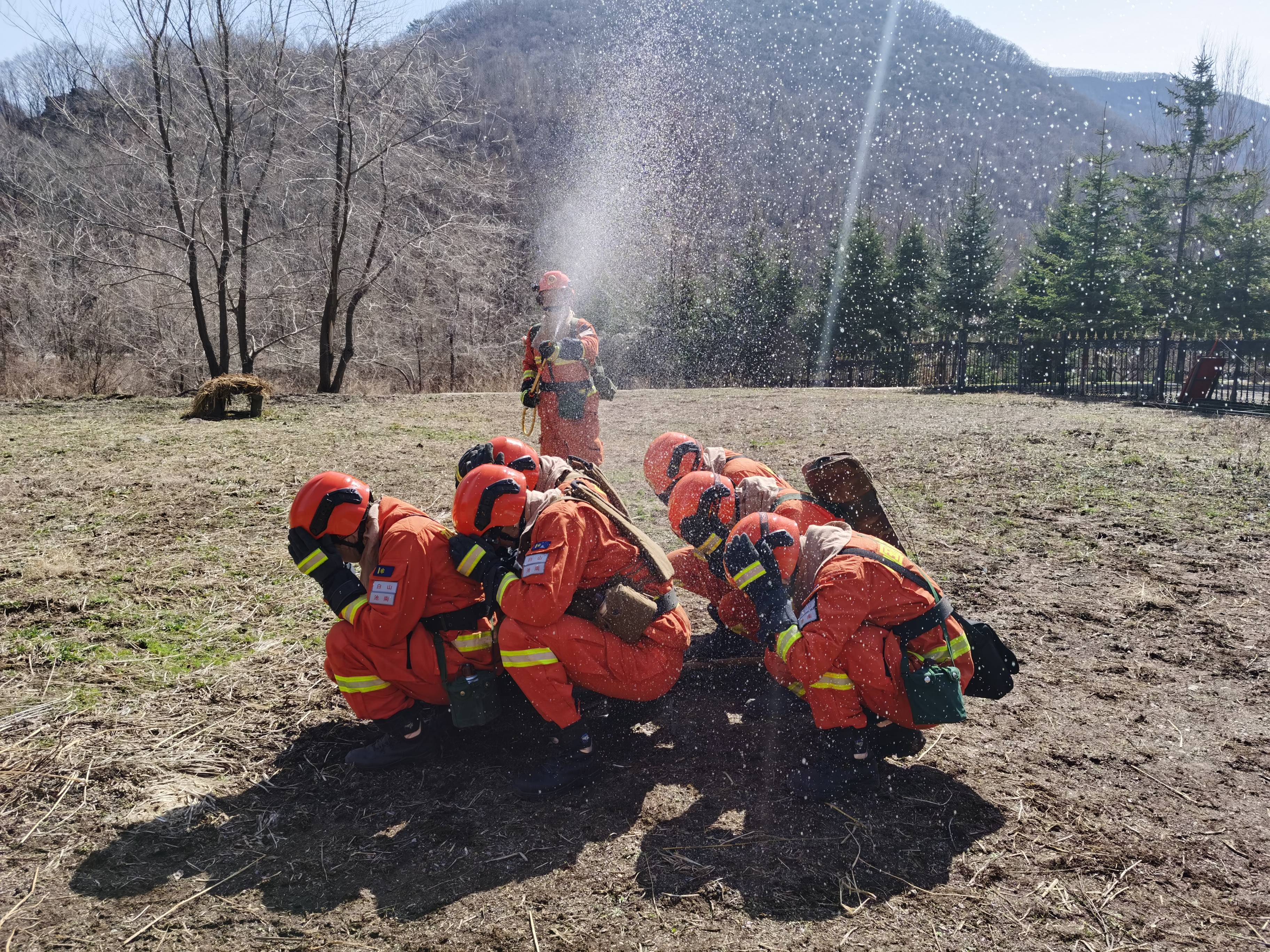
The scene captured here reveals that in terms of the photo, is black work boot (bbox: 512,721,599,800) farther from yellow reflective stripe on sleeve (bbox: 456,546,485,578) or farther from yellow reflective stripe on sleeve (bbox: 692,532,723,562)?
yellow reflective stripe on sleeve (bbox: 692,532,723,562)

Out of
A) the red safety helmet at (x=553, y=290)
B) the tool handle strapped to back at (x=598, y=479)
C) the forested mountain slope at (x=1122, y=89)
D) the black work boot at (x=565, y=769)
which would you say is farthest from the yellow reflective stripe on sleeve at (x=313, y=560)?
the forested mountain slope at (x=1122, y=89)

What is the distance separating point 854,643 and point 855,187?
7811 cm

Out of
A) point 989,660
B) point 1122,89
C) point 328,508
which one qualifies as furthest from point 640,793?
point 1122,89

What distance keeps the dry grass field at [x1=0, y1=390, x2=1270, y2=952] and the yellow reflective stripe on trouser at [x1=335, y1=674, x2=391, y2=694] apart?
35cm

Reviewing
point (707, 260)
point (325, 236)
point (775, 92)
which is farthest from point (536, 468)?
point (775, 92)

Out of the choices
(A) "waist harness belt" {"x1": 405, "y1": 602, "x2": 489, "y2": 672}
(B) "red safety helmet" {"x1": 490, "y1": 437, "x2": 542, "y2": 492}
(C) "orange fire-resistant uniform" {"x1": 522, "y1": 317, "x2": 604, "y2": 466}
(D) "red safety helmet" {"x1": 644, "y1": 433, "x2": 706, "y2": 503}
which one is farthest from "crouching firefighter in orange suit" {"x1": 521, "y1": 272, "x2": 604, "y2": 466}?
(A) "waist harness belt" {"x1": 405, "y1": 602, "x2": 489, "y2": 672}

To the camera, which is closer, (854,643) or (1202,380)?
(854,643)

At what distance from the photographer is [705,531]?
3.91 meters

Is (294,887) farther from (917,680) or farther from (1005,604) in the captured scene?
(1005,604)

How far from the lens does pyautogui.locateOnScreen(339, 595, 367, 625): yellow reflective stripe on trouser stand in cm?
336

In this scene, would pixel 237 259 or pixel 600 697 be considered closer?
pixel 600 697

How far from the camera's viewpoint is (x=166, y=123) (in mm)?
14945

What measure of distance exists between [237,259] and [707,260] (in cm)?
3913

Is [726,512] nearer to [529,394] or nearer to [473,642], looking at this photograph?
[473,642]
